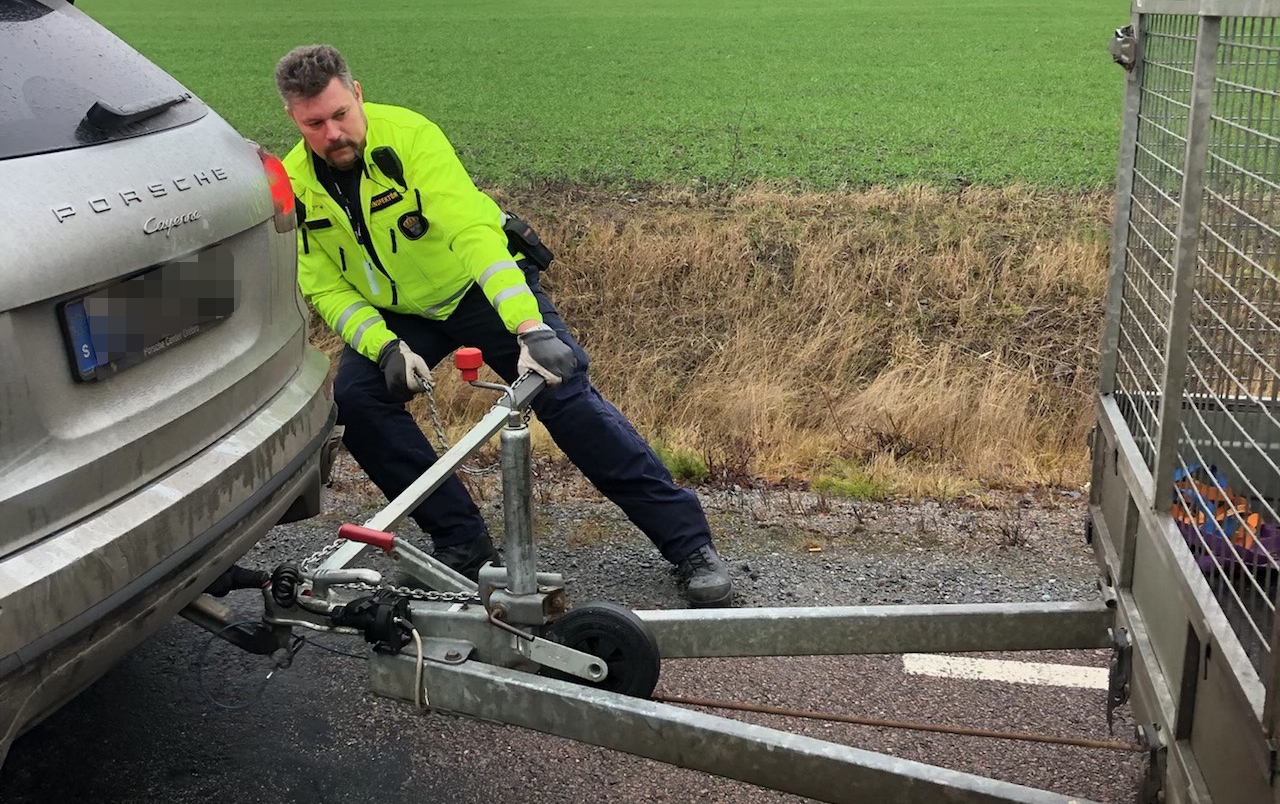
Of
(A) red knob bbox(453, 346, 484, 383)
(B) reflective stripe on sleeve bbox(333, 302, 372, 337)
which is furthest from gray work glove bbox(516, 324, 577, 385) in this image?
(B) reflective stripe on sleeve bbox(333, 302, 372, 337)

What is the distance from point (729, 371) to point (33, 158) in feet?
18.2

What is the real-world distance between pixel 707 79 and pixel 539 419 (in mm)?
16934

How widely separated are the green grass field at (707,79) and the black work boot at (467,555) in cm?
855

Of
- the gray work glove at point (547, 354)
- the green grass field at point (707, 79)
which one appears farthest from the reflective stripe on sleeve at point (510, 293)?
the green grass field at point (707, 79)

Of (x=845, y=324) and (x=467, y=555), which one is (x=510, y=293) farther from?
(x=845, y=324)

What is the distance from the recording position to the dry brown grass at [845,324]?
5996 mm

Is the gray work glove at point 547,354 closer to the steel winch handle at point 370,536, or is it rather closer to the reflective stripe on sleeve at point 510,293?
the reflective stripe on sleeve at point 510,293

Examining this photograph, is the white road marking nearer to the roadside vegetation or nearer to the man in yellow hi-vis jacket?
the man in yellow hi-vis jacket

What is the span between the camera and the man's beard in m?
3.78

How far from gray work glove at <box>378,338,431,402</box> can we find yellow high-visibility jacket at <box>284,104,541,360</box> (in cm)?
5

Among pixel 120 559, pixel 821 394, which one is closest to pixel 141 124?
pixel 120 559

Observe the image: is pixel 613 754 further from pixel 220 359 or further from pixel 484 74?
pixel 484 74

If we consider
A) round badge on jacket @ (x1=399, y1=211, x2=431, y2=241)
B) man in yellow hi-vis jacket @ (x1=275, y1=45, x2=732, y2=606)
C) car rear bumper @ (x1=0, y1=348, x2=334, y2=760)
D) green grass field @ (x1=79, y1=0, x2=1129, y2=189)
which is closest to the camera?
car rear bumper @ (x1=0, y1=348, x2=334, y2=760)

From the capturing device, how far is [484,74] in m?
20.5
